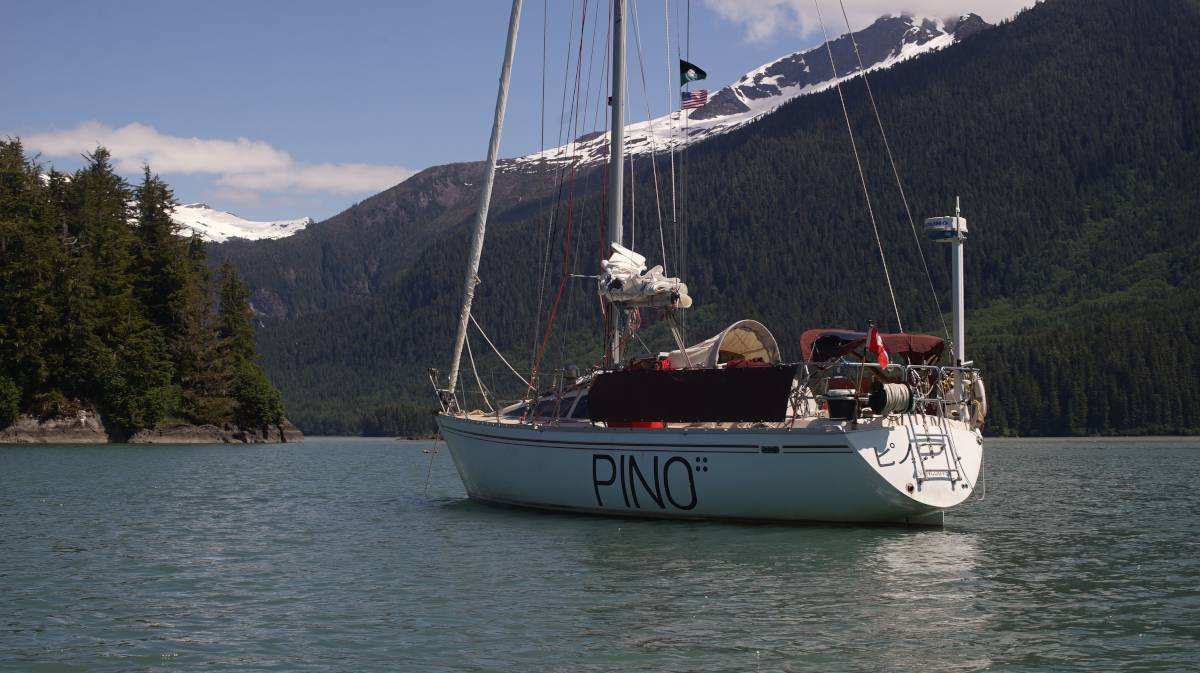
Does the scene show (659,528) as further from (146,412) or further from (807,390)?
(146,412)

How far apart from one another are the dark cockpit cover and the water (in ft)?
8.50

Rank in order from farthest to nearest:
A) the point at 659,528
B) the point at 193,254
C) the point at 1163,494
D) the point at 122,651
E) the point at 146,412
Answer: the point at 193,254 → the point at 146,412 → the point at 1163,494 → the point at 659,528 → the point at 122,651

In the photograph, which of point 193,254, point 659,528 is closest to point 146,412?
point 193,254

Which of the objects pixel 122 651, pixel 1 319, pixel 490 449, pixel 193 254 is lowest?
pixel 122 651

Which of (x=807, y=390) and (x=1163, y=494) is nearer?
(x=807, y=390)

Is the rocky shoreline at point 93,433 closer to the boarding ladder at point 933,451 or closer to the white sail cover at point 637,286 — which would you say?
the white sail cover at point 637,286

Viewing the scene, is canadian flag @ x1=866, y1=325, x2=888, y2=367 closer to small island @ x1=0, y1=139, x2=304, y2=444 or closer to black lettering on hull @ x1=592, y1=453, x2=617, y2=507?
black lettering on hull @ x1=592, y1=453, x2=617, y2=507

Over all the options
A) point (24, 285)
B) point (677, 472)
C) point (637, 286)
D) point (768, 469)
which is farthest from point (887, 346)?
point (24, 285)

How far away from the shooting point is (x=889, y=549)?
24.4 metres

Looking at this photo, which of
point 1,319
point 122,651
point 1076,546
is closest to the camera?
point 122,651

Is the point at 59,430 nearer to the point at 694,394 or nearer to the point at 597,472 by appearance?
the point at 597,472

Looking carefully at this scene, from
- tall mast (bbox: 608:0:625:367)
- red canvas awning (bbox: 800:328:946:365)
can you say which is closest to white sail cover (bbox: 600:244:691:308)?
tall mast (bbox: 608:0:625:367)

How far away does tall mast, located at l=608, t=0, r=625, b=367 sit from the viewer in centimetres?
3278

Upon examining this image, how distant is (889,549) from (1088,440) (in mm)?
143966
